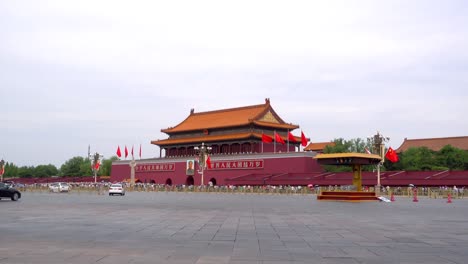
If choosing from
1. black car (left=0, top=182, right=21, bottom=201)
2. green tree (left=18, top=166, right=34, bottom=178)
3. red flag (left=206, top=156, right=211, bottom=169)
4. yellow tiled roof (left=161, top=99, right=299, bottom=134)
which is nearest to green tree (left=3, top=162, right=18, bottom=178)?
green tree (left=18, top=166, right=34, bottom=178)

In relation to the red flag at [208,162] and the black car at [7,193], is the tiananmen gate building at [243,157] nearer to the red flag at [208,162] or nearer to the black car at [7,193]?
the red flag at [208,162]

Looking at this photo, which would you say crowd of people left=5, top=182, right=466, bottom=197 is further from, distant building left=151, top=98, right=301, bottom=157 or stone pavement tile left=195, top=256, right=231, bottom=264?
stone pavement tile left=195, top=256, right=231, bottom=264

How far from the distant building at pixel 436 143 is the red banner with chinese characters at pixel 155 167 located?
31.0 metres

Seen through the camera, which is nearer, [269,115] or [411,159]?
[411,159]

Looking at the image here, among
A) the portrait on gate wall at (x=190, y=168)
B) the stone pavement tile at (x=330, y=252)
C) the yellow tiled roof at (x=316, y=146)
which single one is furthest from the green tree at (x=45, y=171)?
the stone pavement tile at (x=330, y=252)

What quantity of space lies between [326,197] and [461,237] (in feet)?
68.0

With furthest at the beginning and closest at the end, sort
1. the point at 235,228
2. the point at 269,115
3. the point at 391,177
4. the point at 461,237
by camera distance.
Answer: the point at 269,115 → the point at 391,177 → the point at 235,228 → the point at 461,237

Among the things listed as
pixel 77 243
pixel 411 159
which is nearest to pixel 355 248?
pixel 77 243

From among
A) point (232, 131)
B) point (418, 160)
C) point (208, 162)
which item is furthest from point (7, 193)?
point (418, 160)

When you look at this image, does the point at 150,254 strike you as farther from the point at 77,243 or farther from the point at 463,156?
the point at 463,156

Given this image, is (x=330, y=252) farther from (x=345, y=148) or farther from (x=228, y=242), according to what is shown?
(x=345, y=148)

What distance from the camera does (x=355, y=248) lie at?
8266 mm

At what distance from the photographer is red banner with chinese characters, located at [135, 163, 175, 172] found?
67125 mm

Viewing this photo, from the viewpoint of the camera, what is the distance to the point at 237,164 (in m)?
59.6
